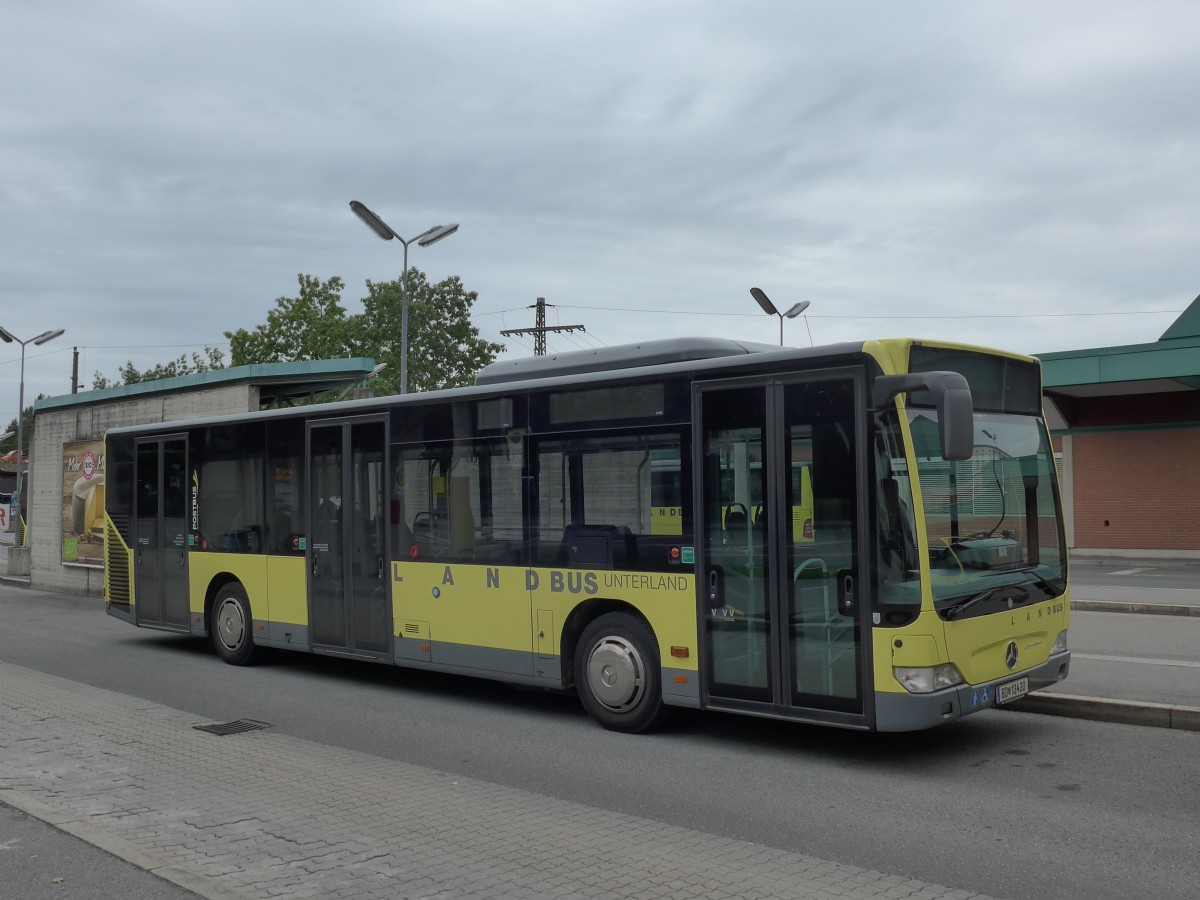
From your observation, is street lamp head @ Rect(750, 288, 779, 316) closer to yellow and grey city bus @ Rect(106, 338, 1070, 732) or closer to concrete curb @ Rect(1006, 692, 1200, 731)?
yellow and grey city bus @ Rect(106, 338, 1070, 732)

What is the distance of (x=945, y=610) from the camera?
6.93 meters

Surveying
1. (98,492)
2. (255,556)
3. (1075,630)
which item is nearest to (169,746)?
(255,556)

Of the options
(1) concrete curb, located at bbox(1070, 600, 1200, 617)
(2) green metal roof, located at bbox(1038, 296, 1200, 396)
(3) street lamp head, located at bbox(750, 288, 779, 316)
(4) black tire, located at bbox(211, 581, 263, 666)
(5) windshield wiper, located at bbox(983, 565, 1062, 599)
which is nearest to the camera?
(5) windshield wiper, located at bbox(983, 565, 1062, 599)

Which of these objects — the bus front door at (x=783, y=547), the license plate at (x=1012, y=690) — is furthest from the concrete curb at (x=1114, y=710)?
the bus front door at (x=783, y=547)

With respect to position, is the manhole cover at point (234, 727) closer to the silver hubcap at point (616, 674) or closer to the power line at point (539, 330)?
the silver hubcap at point (616, 674)

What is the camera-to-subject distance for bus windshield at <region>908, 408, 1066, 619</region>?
7051mm

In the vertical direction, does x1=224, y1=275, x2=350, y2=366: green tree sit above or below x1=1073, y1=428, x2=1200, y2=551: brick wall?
above

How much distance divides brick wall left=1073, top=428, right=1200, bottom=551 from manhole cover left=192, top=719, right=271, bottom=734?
85.8 ft

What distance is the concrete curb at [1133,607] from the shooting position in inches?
608

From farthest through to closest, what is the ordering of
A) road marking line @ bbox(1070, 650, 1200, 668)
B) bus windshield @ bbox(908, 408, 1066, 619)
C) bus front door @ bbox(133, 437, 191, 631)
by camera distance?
bus front door @ bbox(133, 437, 191, 631) → road marking line @ bbox(1070, 650, 1200, 668) → bus windshield @ bbox(908, 408, 1066, 619)

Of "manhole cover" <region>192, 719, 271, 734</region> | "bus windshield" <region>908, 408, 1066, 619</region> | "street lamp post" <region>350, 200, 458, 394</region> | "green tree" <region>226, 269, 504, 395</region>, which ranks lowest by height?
"manhole cover" <region>192, 719, 271, 734</region>

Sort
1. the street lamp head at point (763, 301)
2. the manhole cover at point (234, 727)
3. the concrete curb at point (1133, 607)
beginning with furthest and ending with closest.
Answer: the street lamp head at point (763, 301)
the concrete curb at point (1133, 607)
the manhole cover at point (234, 727)

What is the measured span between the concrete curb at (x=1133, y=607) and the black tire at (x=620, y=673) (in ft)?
30.2

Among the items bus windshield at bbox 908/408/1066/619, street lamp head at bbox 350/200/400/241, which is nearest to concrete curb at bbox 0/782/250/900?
bus windshield at bbox 908/408/1066/619
